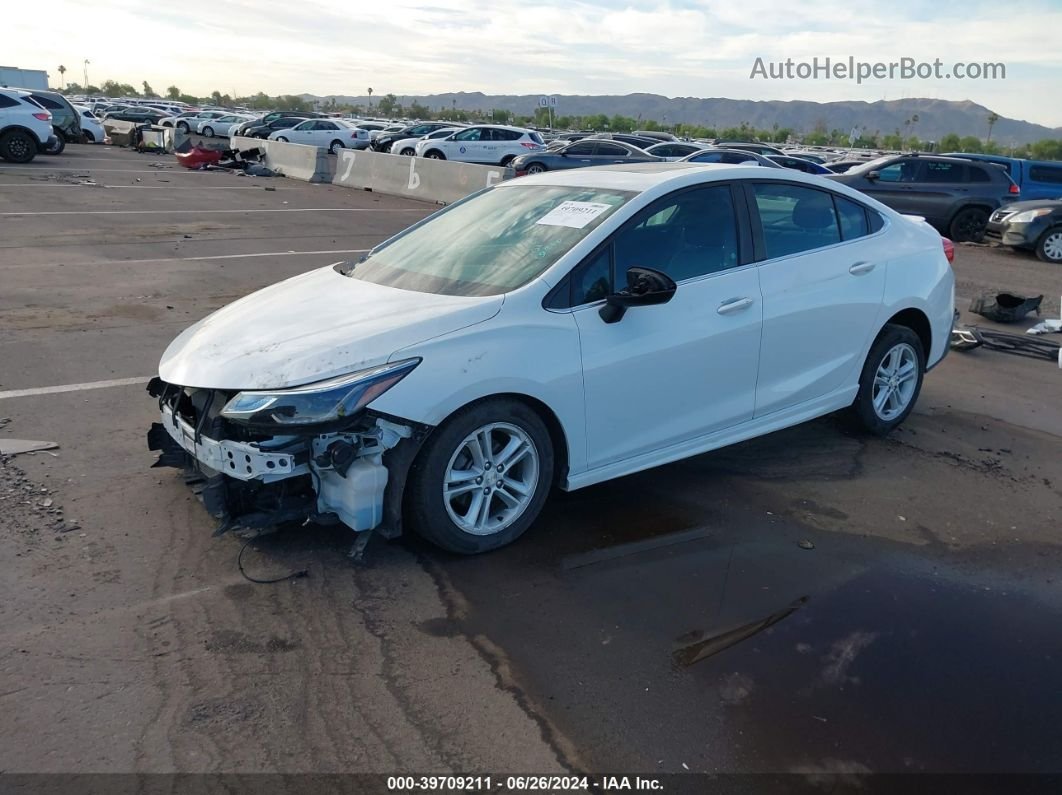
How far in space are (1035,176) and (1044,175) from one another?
0.22 m

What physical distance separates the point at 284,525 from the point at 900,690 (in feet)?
9.20

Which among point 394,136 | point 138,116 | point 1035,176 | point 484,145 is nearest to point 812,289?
point 1035,176

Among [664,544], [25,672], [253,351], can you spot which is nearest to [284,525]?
[253,351]

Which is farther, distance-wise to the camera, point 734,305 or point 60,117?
point 60,117

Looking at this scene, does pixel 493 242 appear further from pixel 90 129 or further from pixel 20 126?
pixel 90 129

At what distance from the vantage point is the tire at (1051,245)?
50.6 feet

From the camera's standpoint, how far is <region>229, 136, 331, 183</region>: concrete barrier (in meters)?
26.2


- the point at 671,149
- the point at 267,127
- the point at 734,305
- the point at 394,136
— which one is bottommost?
the point at 734,305

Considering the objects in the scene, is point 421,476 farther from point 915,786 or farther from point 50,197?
point 50,197

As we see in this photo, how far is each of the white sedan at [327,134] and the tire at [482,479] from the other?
34.8m

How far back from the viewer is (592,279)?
4.54 metres

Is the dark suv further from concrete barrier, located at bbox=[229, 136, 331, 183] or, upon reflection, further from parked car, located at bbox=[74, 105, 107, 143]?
parked car, located at bbox=[74, 105, 107, 143]

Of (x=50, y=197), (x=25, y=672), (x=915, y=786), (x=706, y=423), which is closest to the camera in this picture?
(x=915, y=786)

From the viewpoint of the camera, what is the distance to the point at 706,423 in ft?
16.4
